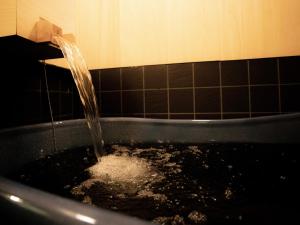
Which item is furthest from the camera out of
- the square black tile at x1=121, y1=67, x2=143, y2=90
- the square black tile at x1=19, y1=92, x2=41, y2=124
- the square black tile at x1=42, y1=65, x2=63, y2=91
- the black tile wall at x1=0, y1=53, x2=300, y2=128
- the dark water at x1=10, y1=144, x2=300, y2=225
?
the square black tile at x1=121, y1=67, x2=143, y2=90

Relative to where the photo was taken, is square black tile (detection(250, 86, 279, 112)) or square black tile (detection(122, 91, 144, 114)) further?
square black tile (detection(122, 91, 144, 114))

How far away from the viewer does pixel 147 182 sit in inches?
31.4

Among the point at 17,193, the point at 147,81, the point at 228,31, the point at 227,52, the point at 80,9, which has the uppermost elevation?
the point at 80,9

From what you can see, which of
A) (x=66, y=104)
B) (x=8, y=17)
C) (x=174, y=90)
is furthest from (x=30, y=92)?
(x=174, y=90)

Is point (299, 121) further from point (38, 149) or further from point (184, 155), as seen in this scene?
point (38, 149)

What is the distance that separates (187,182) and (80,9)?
207 centimetres

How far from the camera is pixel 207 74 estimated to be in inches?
74.1

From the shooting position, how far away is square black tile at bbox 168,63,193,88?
192 centimetres

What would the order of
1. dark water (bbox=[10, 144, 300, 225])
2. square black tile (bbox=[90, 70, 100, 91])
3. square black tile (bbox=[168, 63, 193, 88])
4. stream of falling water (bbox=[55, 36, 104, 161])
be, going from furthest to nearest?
square black tile (bbox=[90, 70, 100, 91]), square black tile (bbox=[168, 63, 193, 88]), stream of falling water (bbox=[55, 36, 104, 161]), dark water (bbox=[10, 144, 300, 225])

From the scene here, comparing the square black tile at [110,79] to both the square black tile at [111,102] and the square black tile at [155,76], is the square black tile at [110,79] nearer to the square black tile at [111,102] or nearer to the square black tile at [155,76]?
the square black tile at [111,102]

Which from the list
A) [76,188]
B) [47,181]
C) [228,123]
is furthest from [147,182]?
[228,123]

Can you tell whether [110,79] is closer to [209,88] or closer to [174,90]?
[174,90]

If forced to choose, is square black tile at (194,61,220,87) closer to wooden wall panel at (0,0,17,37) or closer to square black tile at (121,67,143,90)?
square black tile at (121,67,143,90)

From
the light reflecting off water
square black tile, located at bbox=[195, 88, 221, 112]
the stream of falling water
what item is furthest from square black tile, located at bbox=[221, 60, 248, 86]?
the light reflecting off water
